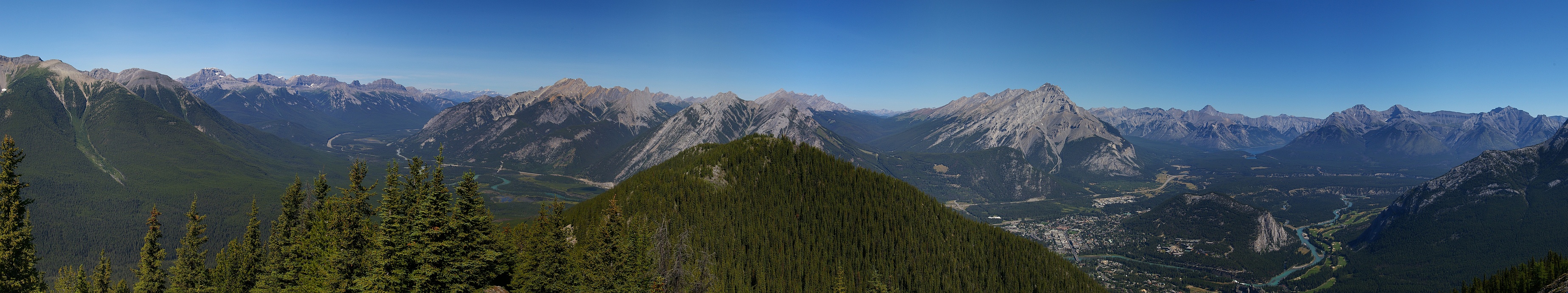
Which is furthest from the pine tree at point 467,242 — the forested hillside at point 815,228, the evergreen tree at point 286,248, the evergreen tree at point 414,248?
the forested hillside at point 815,228

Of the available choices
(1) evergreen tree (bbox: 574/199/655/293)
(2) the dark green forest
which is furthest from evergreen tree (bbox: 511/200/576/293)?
(2) the dark green forest

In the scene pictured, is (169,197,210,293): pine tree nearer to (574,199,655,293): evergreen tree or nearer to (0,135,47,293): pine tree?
(0,135,47,293): pine tree

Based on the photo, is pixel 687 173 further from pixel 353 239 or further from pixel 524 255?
pixel 353 239

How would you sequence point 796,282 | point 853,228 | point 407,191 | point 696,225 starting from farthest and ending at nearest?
point 853,228
point 696,225
point 796,282
point 407,191

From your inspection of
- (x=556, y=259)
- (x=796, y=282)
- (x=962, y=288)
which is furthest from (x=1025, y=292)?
(x=556, y=259)

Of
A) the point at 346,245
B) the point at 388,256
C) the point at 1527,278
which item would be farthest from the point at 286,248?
the point at 1527,278

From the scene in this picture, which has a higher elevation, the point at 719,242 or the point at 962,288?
the point at 719,242

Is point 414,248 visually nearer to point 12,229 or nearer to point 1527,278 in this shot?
point 12,229
